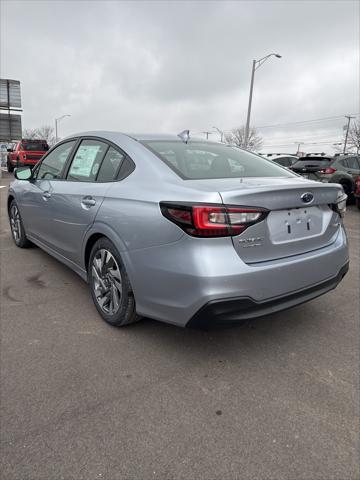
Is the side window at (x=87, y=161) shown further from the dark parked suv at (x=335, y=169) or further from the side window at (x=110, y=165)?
the dark parked suv at (x=335, y=169)

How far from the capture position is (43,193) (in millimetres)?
4074

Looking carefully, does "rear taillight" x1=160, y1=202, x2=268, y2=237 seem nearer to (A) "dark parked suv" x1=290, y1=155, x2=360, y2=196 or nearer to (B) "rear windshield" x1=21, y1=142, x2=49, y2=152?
(A) "dark parked suv" x1=290, y1=155, x2=360, y2=196

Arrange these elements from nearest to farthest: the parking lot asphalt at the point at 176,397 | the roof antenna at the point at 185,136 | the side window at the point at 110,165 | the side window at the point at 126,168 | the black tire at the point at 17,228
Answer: the parking lot asphalt at the point at 176,397
the side window at the point at 126,168
the side window at the point at 110,165
the roof antenna at the point at 185,136
the black tire at the point at 17,228

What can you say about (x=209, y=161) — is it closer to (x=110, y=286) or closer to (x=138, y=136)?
(x=138, y=136)

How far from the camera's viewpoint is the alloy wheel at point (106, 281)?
288 centimetres

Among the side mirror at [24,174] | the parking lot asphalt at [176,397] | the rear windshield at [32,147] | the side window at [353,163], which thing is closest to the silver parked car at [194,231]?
the parking lot asphalt at [176,397]

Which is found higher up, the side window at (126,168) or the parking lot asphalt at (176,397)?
the side window at (126,168)

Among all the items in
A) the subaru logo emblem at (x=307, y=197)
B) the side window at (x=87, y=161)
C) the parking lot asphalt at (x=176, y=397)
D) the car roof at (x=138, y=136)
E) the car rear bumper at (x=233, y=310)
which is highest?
the car roof at (x=138, y=136)

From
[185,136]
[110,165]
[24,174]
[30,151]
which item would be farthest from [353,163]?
[30,151]

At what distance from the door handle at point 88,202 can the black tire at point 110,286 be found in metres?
0.31

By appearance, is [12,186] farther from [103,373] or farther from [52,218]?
[103,373]

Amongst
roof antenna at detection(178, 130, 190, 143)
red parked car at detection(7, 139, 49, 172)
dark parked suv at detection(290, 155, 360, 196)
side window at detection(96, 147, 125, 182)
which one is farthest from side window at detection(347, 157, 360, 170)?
red parked car at detection(7, 139, 49, 172)

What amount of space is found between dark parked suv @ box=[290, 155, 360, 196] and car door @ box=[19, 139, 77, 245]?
28.0 ft

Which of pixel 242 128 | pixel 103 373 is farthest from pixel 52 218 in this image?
pixel 242 128
